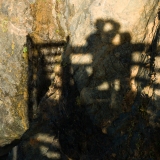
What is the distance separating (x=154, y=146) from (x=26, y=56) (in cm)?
375

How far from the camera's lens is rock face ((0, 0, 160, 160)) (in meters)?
3.34

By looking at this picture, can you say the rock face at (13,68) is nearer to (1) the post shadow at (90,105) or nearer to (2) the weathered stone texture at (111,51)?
(1) the post shadow at (90,105)

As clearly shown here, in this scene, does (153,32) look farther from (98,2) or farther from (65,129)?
(65,129)

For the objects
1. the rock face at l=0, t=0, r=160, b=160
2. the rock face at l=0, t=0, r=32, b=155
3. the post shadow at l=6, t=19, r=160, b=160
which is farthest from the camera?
the rock face at l=0, t=0, r=32, b=155

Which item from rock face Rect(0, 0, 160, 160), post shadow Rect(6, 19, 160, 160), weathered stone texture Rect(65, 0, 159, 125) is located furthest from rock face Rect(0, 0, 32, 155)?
weathered stone texture Rect(65, 0, 159, 125)

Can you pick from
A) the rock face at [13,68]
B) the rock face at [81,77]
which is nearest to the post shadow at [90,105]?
the rock face at [81,77]

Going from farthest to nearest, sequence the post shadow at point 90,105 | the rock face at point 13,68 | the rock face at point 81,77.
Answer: the rock face at point 13,68
the post shadow at point 90,105
the rock face at point 81,77

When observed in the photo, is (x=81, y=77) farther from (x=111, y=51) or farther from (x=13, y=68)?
(x=13, y=68)

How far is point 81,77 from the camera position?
4.15m

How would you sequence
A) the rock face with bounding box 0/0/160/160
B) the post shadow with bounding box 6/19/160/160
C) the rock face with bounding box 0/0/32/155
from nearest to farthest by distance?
the rock face with bounding box 0/0/160/160, the post shadow with bounding box 6/19/160/160, the rock face with bounding box 0/0/32/155

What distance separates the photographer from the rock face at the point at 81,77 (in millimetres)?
3336

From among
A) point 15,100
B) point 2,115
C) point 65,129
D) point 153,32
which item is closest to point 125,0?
point 153,32

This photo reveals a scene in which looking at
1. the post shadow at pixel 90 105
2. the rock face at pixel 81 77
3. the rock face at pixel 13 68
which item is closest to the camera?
the rock face at pixel 81 77

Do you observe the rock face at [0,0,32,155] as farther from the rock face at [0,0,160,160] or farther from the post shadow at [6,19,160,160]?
the post shadow at [6,19,160,160]
